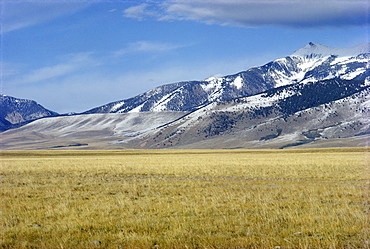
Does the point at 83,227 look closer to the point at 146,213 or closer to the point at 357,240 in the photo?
the point at 146,213

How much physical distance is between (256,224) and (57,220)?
7160 millimetres

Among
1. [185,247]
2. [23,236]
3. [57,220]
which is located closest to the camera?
[185,247]

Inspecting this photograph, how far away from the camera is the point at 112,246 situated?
1222cm

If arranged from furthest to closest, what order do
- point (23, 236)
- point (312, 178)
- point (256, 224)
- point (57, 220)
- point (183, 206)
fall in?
1. point (312, 178)
2. point (183, 206)
3. point (57, 220)
4. point (256, 224)
5. point (23, 236)

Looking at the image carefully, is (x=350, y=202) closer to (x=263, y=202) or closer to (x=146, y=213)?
(x=263, y=202)

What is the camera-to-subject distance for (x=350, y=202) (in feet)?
62.8

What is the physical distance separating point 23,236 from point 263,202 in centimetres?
1026

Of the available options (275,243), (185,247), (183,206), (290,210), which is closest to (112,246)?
(185,247)

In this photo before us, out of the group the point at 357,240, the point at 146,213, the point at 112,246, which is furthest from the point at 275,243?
the point at 146,213

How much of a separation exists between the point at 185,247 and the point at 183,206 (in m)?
6.54

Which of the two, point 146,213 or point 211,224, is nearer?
point 211,224

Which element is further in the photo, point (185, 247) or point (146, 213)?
point (146, 213)

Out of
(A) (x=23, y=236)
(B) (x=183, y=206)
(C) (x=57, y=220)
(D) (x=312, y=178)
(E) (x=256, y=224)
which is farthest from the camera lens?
(D) (x=312, y=178)

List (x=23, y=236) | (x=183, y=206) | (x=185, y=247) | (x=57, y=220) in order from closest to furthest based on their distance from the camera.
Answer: (x=185, y=247) < (x=23, y=236) < (x=57, y=220) < (x=183, y=206)
